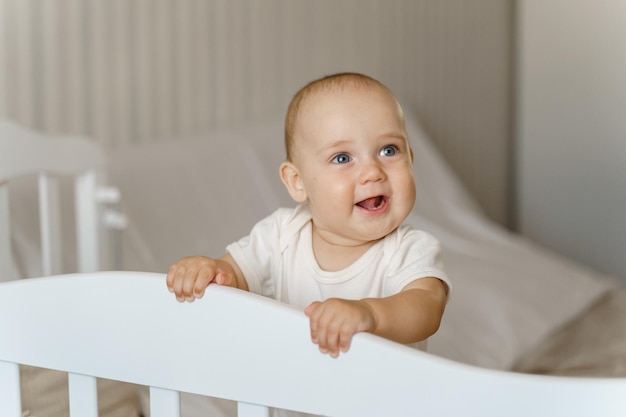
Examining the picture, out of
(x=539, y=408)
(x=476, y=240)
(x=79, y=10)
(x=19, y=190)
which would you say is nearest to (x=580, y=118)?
(x=476, y=240)

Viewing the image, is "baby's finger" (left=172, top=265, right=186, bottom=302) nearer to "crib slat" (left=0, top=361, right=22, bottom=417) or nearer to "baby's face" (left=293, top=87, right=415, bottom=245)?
"crib slat" (left=0, top=361, right=22, bottom=417)

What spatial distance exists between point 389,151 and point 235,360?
1.15ft

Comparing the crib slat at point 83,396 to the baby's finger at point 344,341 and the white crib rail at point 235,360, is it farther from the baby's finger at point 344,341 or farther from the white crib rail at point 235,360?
the baby's finger at point 344,341

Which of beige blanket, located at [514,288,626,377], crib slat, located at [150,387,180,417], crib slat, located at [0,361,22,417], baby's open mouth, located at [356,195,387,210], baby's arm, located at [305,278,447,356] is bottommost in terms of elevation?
crib slat, located at [150,387,180,417]

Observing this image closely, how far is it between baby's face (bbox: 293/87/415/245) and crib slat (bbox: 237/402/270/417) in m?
0.31

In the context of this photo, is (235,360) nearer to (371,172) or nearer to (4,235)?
(371,172)

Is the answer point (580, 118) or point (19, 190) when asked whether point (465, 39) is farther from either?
point (19, 190)

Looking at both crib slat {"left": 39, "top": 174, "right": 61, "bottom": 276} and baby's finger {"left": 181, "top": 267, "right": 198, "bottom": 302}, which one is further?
crib slat {"left": 39, "top": 174, "right": 61, "bottom": 276}

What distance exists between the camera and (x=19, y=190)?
1.49m

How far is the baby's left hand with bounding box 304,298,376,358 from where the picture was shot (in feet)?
1.77

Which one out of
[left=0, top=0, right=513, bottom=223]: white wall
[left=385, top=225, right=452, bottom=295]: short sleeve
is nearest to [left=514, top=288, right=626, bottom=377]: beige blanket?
[left=385, top=225, right=452, bottom=295]: short sleeve

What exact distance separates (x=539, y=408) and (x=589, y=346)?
1234mm

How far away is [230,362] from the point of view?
1.90 feet

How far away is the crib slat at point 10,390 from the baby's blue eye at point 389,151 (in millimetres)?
414
